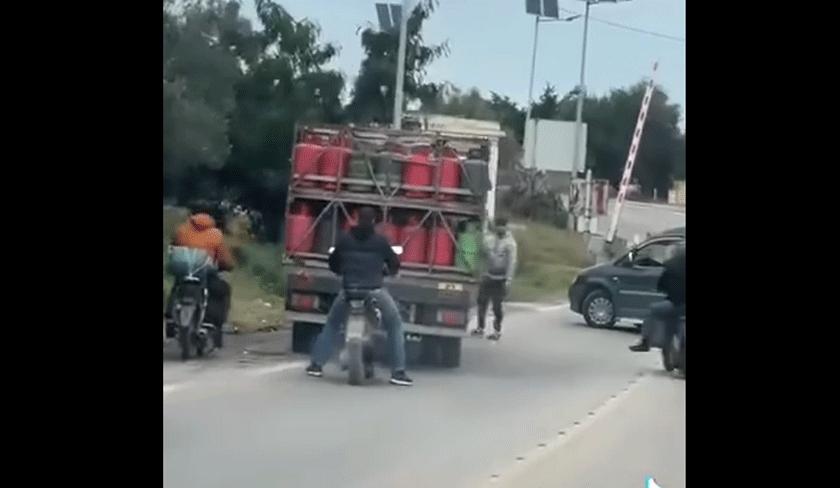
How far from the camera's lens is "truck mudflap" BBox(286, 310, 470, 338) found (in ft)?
10.3

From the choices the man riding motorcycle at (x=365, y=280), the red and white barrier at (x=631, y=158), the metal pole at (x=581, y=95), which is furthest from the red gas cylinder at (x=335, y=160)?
the red and white barrier at (x=631, y=158)

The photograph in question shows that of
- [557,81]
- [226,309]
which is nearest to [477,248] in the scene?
[557,81]

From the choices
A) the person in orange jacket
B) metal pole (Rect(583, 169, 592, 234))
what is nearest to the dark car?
metal pole (Rect(583, 169, 592, 234))

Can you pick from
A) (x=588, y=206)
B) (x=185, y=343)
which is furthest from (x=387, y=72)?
(x=185, y=343)

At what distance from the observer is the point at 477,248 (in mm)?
3123

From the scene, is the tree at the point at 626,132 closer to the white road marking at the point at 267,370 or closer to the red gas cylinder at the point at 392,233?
the red gas cylinder at the point at 392,233

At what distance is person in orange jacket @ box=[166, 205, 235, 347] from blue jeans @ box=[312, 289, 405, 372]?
0.26 m

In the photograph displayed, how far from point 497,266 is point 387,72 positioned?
0.53m

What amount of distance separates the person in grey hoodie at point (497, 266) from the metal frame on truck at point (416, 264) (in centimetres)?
3

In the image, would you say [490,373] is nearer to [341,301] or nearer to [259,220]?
[341,301]

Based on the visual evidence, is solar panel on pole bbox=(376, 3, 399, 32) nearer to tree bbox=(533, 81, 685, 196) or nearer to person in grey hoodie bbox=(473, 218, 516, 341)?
tree bbox=(533, 81, 685, 196)

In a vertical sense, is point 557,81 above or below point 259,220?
above
